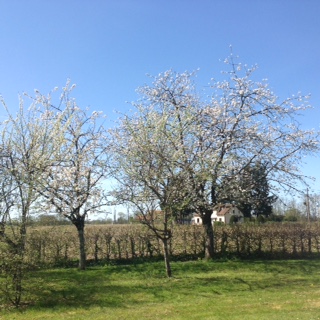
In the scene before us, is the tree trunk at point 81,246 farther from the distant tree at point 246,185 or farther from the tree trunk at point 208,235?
the distant tree at point 246,185

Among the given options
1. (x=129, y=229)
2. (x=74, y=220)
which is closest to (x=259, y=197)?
(x=129, y=229)

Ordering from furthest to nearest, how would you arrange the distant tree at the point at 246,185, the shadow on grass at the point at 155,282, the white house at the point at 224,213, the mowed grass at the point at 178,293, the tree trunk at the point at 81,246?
the white house at the point at 224,213, the distant tree at the point at 246,185, the tree trunk at the point at 81,246, the shadow on grass at the point at 155,282, the mowed grass at the point at 178,293

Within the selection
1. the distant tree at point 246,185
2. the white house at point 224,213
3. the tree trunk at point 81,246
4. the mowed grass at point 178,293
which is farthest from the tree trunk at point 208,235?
the tree trunk at point 81,246

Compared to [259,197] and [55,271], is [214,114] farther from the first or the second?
[55,271]

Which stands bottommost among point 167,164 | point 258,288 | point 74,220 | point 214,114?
point 258,288

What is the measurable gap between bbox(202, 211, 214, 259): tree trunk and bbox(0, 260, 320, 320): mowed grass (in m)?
1.39

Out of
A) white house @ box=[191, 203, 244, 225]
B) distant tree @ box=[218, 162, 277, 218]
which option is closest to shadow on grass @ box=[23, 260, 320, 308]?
white house @ box=[191, 203, 244, 225]

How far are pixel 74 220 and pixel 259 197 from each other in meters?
7.68

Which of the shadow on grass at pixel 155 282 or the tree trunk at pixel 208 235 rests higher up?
the tree trunk at pixel 208 235

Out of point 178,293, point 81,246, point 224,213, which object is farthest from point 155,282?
point 224,213

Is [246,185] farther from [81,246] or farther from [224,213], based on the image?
[224,213]

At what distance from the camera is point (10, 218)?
8422 mm

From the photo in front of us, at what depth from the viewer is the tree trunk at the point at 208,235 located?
1484 cm

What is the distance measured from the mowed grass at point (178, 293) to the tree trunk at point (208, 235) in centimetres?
139
